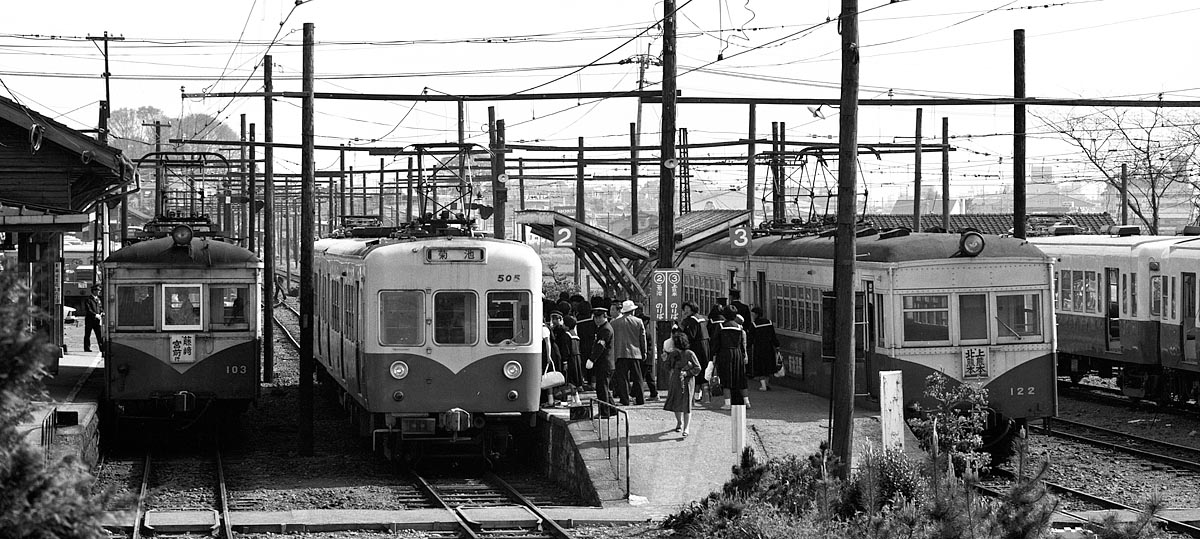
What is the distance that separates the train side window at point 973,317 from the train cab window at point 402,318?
6655mm

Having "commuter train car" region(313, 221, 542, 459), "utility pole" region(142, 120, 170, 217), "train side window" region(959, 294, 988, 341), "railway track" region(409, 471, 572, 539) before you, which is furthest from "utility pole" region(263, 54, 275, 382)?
"train side window" region(959, 294, 988, 341)

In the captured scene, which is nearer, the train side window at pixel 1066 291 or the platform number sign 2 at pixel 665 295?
the platform number sign 2 at pixel 665 295

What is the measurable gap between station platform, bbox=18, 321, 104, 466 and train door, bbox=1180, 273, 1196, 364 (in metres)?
16.5

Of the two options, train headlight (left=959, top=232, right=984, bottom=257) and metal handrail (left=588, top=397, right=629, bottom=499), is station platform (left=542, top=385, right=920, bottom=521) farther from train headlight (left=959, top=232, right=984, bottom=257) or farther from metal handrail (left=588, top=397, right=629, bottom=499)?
train headlight (left=959, top=232, right=984, bottom=257)

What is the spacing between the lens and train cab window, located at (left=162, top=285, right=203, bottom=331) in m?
18.7

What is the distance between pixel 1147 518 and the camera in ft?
25.1

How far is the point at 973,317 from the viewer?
17219 mm

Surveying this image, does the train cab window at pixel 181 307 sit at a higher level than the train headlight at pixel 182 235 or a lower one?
lower

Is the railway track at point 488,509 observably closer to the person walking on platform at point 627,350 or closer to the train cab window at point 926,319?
the person walking on platform at point 627,350

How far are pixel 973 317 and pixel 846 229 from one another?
4909 millimetres

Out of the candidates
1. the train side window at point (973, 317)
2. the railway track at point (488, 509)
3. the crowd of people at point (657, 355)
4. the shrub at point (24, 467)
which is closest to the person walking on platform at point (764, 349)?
the crowd of people at point (657, 355)

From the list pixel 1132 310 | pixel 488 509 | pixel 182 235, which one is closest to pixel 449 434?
pixel 488 509

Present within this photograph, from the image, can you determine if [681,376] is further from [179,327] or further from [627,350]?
[179,327]

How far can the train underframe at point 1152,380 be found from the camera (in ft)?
76.0
